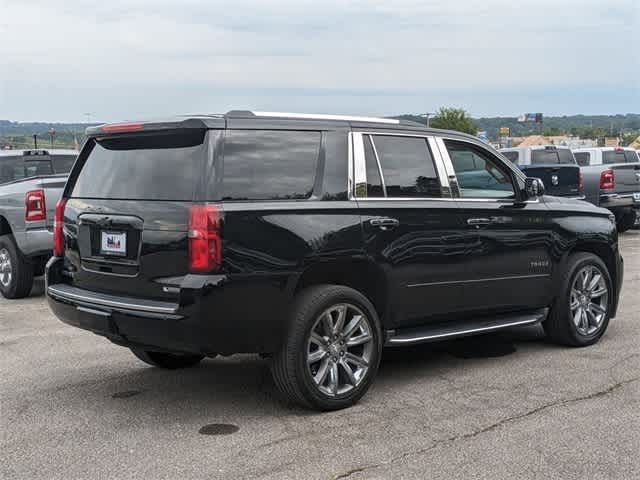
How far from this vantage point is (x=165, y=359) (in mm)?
6758

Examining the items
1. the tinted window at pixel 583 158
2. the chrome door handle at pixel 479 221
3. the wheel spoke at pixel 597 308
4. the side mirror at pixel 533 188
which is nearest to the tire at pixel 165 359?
the chrome door handle at pixel 479 221

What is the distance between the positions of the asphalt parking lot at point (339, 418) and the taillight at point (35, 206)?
3077 mm

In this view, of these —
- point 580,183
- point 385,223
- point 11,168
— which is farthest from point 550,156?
point 385,223

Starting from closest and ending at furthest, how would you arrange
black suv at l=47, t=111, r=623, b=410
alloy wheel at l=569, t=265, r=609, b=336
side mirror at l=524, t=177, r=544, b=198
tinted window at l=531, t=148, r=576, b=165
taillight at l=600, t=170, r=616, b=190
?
black suv at l=47, t=111, r=623, b=410, side mirror at l=524, t=177, r=544, b=198, alloy wheel at l=569, t=265, r=609, b=336, taillight at l=600, t=170, r=616, b=190, tinted window at l=531, t=148, r=576, b=165

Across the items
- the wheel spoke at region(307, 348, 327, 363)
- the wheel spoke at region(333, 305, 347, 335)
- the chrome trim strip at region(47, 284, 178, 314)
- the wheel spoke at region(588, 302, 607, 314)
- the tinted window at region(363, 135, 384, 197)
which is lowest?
the wheel spoke at region(588, 302, 607, 314)

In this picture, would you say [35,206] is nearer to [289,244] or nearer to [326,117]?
[326,117]

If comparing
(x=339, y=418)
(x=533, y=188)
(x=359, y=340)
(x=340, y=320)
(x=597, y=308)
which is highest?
(x=533, y=188)

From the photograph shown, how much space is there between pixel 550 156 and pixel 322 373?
1827 cm

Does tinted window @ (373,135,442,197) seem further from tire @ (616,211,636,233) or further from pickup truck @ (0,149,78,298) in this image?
tire @ (616,211,636,233)

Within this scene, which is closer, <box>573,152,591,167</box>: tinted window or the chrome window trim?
the chrome window trim

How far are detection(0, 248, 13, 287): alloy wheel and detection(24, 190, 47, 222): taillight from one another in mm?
699

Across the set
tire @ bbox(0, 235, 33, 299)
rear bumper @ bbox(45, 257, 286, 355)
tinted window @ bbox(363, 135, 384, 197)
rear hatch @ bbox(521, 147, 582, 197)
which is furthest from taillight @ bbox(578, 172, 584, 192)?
rear bumper @ bbox(45, 257, 286, 355)

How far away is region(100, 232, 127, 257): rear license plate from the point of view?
18.1ft

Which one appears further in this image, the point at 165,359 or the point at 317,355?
the point at 165,359
